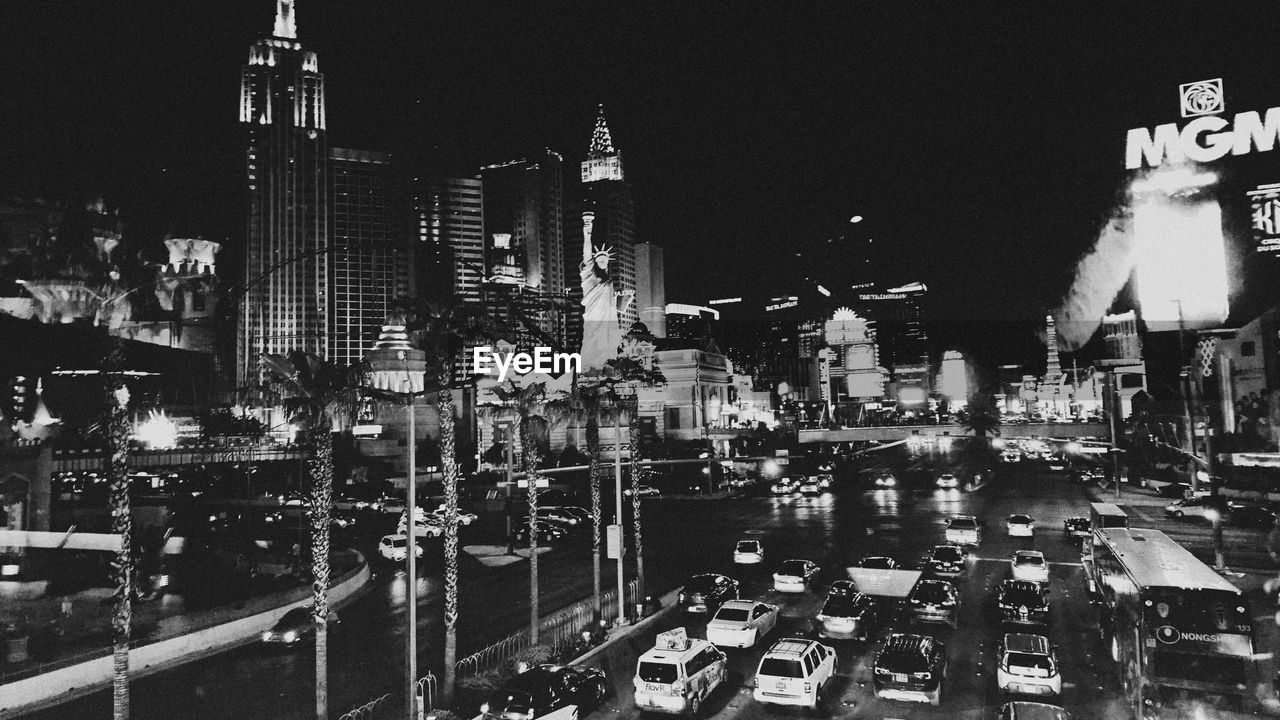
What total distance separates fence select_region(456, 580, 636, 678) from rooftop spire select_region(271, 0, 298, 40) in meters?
173

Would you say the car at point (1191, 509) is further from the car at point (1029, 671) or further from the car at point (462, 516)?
the car at point (462, 516)

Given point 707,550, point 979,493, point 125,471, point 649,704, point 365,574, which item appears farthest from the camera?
point 979,493

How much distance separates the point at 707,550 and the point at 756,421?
100035 millimetres

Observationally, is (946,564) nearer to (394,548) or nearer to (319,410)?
(319,410)

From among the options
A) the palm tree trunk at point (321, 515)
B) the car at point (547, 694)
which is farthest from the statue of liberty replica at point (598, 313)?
the car at point (547, 694)

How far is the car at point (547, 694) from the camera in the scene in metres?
15.9

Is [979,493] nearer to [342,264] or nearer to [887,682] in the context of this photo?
[887,682]

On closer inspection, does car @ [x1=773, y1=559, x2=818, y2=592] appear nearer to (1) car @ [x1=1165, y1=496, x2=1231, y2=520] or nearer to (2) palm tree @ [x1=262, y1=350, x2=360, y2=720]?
(2) palm tree @ [x1=262, y1=350, x2=360, y2=720]

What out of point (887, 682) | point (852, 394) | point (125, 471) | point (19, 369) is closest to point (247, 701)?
point (125, 471)

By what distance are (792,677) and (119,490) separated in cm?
1427

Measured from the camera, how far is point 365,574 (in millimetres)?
32875

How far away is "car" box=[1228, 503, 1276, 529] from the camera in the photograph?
3969 cm

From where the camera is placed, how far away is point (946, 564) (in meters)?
29.8

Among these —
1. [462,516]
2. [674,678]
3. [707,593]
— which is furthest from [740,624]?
[462,516]
